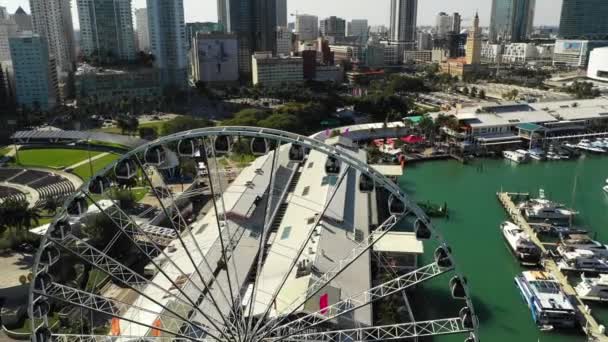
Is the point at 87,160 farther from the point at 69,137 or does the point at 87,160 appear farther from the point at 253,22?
the point at 253,22

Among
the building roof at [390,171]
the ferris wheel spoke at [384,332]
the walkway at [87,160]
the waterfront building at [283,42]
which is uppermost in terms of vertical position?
the waterfront building at [283,42]

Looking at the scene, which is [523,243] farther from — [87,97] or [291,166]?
[87,97]

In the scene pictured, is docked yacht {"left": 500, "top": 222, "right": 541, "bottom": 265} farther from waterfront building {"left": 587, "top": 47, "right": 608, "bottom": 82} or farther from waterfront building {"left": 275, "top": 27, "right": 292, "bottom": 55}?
waterfront building {"left": 275, "top": 27, "right": 292, "bottom": 55}

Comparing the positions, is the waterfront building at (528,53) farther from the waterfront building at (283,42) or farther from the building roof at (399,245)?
the building roof at (399,245)

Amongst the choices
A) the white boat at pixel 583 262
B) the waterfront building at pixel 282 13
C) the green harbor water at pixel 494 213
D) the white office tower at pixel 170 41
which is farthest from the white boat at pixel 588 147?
the waterfront building at pixel 282 13

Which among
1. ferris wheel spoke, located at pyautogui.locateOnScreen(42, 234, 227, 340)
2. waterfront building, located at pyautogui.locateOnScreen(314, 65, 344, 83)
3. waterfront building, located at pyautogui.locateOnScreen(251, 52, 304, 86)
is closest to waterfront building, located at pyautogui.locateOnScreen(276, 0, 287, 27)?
waterfront building, located at pyautogui.locateOnScreen(314, 65, 344, 83)

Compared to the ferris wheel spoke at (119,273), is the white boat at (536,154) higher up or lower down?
lower down

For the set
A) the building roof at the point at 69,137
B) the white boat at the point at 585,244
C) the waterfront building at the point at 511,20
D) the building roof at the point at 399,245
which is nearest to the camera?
the building roof at the point at 399,245
